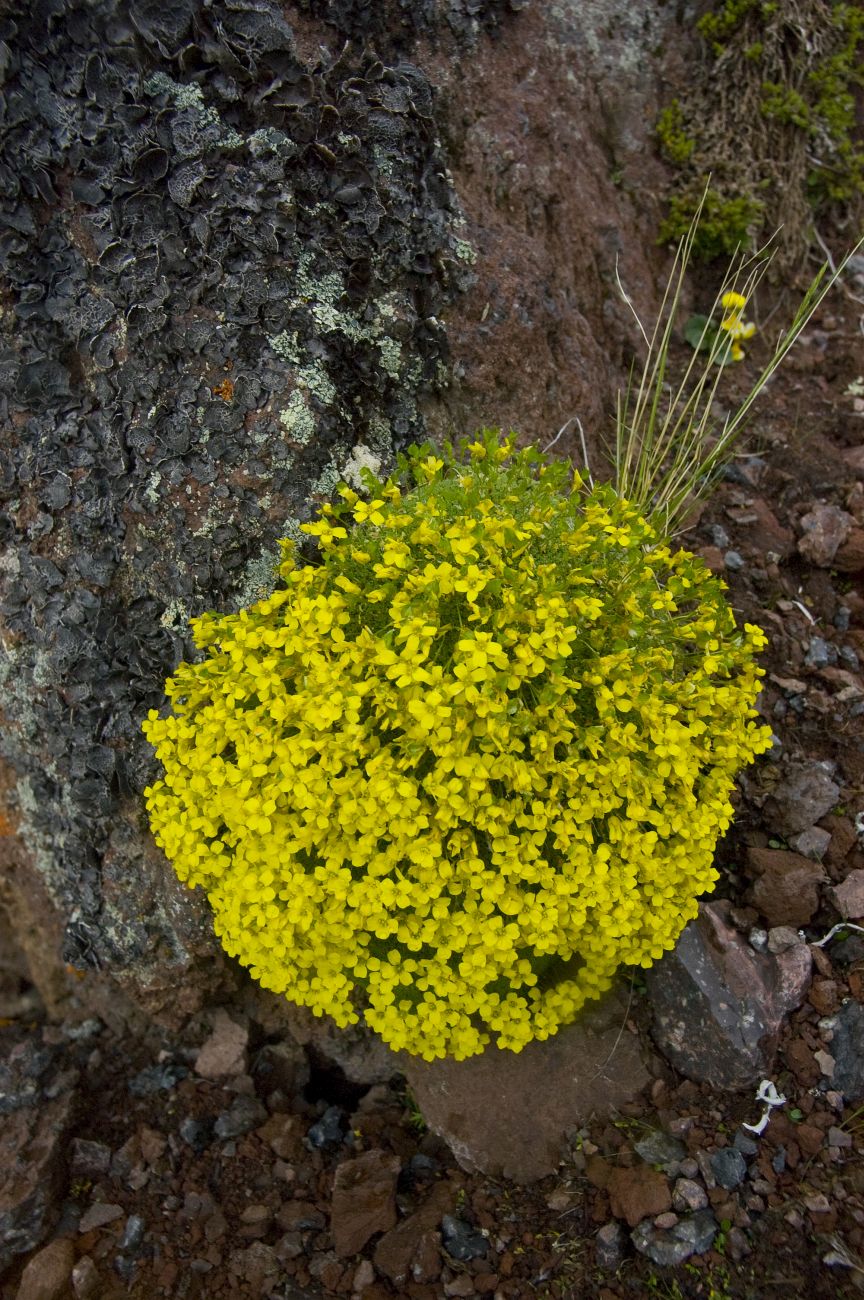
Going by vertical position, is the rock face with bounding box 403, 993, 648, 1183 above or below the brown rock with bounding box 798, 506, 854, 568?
below

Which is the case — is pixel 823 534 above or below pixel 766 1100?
above

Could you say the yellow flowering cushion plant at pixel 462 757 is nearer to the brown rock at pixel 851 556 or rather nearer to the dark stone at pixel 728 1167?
the dark stone at pixel 728 1167

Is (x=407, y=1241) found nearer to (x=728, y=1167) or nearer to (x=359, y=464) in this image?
(x=728, y=1167)

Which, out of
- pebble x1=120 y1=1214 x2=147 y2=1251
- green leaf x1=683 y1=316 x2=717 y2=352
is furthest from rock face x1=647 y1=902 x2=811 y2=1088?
green leaf x1=683 y1=316 x2=717 y2=352

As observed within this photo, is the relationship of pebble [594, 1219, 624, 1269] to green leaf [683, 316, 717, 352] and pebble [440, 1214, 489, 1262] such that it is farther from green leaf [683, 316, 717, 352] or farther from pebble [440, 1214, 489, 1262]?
green leaf [683, 316, 717, 352]

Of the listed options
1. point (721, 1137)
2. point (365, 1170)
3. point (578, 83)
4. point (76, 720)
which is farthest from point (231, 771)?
point (578, 83)

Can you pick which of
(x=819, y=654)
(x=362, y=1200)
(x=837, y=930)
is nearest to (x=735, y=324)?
(x=819, y=654)

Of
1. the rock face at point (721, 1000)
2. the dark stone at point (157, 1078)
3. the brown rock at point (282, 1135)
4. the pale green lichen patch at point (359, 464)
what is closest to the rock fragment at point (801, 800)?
the rock face at point (721, 1000)
